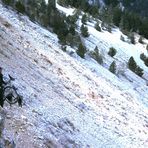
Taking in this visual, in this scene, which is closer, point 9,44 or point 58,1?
point 9,44

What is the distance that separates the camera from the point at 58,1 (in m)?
Result: 36.4

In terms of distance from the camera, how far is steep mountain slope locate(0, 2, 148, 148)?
12703 millimetres

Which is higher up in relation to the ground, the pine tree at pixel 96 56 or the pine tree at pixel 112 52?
the pine tree at pixel 96 56

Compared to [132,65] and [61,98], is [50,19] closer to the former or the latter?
[132,65]

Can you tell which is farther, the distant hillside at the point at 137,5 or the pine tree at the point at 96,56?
the distant hillside at the point at 137,5

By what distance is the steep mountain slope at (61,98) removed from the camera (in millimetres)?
12703

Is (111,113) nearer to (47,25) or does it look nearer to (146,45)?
(47,25)

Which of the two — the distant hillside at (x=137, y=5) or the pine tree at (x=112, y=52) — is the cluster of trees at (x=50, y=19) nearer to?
the pine tree at (x=112, y=52)

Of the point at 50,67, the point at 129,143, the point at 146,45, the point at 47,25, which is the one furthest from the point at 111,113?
the point at 146,45

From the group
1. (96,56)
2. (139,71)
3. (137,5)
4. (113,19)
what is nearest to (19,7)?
(96,56)

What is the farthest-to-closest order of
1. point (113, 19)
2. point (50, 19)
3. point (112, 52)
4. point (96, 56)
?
point (113, 19) < point (112, 52) < point (50, 19) < point (96, 56)

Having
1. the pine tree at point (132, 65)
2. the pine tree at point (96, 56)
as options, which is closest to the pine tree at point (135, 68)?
the pine tree at point (132, 65)

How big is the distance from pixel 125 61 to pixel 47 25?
210 inches

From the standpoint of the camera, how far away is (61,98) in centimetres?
1583
